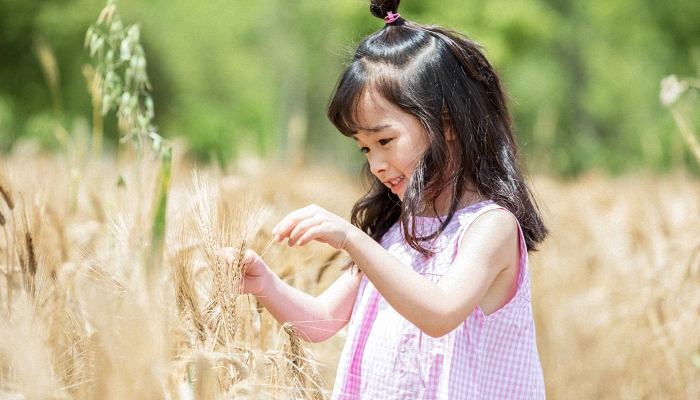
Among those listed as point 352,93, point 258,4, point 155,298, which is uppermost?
point 258,4

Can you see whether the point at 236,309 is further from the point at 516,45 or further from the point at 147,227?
the point at 516,45

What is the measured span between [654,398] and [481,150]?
134 cm

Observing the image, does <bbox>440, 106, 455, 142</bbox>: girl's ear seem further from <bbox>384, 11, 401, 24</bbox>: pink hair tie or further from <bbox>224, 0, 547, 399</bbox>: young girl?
<bbox>384, 11, 401, 24</bbox>: pink hair tie

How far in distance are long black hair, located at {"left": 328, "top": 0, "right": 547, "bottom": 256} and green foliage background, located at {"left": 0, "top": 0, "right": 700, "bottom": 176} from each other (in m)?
6.89

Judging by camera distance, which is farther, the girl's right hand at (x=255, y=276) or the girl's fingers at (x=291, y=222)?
the girl's right hand at (x=255, y=276)

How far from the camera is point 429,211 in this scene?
158 cm

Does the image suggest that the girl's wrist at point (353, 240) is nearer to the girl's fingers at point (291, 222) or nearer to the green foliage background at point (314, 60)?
the girl's fingers at point (291, 222)

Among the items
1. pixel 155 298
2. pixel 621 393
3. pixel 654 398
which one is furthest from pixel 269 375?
pixel 621 393

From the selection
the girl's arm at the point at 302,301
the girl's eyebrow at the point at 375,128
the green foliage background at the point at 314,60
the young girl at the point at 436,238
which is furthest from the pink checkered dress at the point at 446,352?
the green foliage background at the point at 314,60

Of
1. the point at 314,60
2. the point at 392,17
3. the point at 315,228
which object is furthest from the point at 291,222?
the point at 314,60

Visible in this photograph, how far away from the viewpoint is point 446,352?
142cm

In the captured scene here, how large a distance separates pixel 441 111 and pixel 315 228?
0.48 meters

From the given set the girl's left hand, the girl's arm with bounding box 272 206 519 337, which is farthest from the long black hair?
the girl's left hand

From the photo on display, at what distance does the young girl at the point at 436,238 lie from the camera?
141 cm
